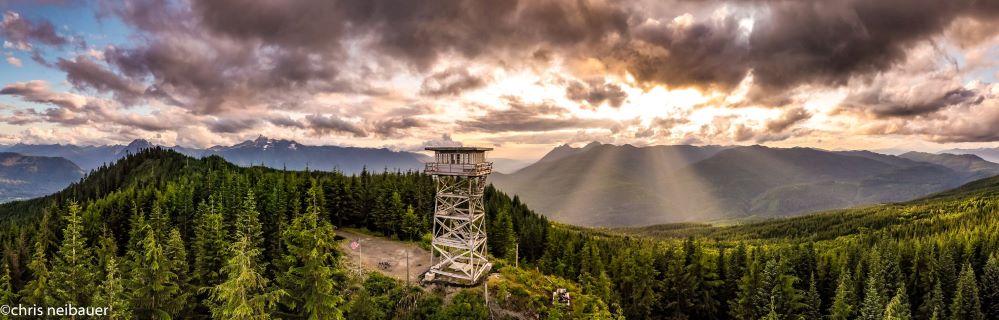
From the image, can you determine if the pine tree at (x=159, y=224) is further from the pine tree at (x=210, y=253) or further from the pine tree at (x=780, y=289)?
the pine tree at (x=780, y=289)

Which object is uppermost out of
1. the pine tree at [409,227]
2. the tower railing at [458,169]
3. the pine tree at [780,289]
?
the tower railing at [458,169]

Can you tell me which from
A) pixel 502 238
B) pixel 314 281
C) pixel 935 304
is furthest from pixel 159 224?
pixel 935 304

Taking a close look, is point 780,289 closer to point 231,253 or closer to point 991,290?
point 991,290

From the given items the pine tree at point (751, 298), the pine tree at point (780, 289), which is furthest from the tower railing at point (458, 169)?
the pine tree at point (751, 298)

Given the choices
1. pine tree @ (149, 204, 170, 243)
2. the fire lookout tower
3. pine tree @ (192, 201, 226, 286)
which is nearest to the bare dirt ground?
the fire lookout tower

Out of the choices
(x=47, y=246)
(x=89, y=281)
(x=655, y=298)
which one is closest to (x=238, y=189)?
A: (x=47, y=246)

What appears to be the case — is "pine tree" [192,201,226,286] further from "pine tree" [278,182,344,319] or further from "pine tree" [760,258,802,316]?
"pine tree" [760,258,802,316]

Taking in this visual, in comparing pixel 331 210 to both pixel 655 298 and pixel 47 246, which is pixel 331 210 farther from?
pixel 655 298
